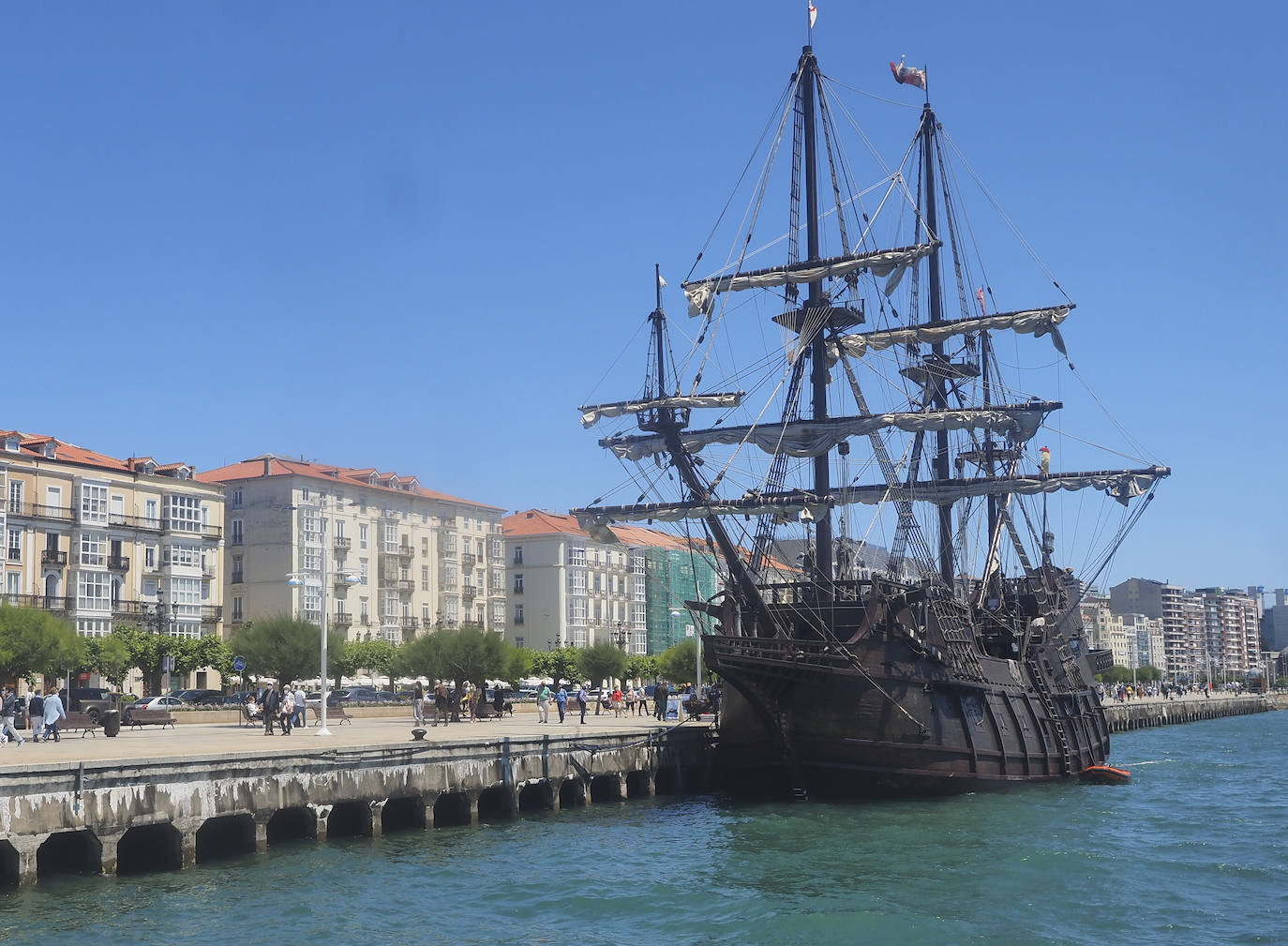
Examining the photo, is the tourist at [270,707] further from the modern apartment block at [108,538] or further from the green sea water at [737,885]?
the modern apartment block at [108,538]

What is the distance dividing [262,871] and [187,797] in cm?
202

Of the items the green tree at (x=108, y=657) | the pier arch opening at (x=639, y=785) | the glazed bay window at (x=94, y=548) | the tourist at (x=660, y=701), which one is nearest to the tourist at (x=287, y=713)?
the pier arch opening at (x=639, y=785)

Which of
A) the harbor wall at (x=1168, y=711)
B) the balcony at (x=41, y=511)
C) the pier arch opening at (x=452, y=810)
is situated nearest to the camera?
the pier arch opening at (x=452, y=810)

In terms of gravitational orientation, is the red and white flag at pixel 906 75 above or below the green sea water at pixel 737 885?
above

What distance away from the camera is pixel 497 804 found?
3522cm

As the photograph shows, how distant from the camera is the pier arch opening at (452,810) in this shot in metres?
32.8

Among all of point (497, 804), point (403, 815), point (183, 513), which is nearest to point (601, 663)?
point (183, 513)

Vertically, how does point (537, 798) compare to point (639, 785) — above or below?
above

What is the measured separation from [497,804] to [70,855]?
12.1m

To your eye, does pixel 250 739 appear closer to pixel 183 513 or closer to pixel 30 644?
pixel 30 644

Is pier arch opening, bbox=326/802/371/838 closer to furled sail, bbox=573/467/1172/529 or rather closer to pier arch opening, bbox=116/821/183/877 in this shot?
pier arch opening, bbox=116/821/183/877

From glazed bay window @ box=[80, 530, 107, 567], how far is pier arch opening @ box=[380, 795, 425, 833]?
5286cm

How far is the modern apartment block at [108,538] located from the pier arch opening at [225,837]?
49790mm

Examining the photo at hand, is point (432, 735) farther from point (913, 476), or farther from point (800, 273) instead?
point (913, 476)
